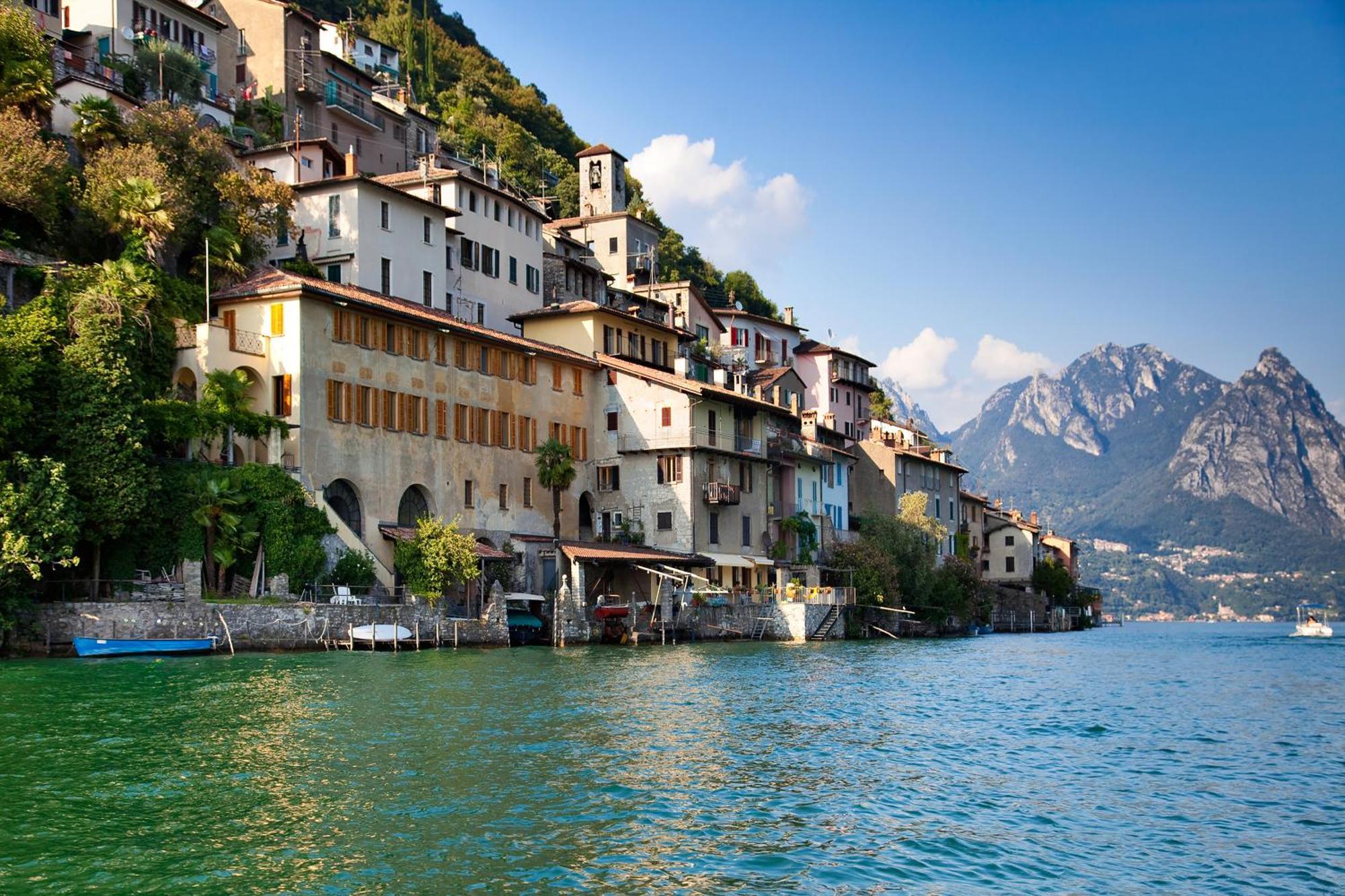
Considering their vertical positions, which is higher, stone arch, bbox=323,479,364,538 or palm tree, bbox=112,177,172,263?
palm tree, bbox=112,177,172,263

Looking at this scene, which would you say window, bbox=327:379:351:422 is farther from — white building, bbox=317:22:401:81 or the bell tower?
the bell tower

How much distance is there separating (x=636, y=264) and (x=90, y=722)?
259ft

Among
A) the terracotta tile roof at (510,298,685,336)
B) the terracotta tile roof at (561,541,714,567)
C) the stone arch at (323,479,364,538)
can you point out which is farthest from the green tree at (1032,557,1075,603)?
the stone arch at (323,479,364,538)

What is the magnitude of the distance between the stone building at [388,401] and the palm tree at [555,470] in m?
0.40

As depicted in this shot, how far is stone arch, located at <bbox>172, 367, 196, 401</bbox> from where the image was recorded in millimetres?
50062

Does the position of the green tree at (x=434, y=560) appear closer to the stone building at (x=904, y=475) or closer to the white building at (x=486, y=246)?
the white building at (x=486, y=246)

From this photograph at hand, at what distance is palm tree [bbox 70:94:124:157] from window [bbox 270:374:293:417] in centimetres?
1350

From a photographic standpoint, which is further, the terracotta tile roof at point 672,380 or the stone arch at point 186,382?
the terracotta tile roof at point 672,380

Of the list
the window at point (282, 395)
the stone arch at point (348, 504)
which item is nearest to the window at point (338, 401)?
the window at point (282, 395)

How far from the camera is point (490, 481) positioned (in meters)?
60.8

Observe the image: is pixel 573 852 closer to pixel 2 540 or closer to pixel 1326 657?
pixel 2 540

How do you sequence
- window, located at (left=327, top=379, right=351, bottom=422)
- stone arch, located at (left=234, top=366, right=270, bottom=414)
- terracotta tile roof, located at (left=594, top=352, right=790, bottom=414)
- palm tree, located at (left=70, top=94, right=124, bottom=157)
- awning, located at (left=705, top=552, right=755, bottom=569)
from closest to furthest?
stone arch, located at (left=234, top=366, right=270, bottom=414), window, located at (left=327, top=379, right=351, bottom=422), palm tree, located at (left=70, top=94, right=124, bottom=157), terracotta tile roof, located at (left=594, top=352, right=790, bottom=414), awning, located at (left=705, top=552, right=755, bottom=569)

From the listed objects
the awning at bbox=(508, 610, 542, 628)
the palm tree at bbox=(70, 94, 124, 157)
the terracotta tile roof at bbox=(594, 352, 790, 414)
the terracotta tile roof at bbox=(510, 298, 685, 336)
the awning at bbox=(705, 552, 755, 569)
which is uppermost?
the palm tree at bbox=(70, 94, 124, 157)

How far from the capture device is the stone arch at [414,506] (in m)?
56.2
